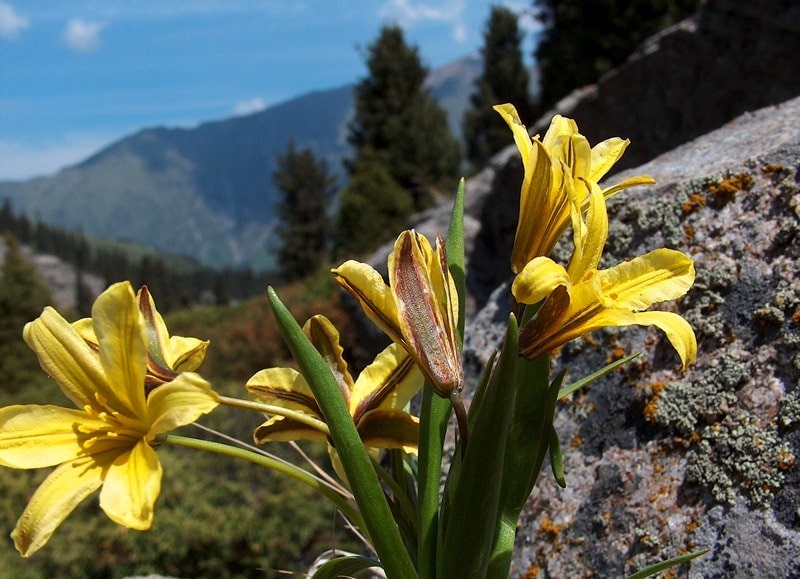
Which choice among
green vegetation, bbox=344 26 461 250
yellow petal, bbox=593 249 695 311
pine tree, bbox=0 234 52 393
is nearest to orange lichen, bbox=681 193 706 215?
yellow petal, bbox=593 249 695 311

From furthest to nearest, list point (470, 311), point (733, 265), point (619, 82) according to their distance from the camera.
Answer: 1. point (619, 82)
2. point (470, 311)
3. point (733, 265)

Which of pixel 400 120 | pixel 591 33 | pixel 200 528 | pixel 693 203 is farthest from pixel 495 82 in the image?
pixel 693 203

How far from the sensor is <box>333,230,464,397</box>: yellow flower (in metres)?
1.00

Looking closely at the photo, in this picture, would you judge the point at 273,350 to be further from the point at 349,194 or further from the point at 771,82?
the point at 349,194

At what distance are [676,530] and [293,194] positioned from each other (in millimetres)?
35788

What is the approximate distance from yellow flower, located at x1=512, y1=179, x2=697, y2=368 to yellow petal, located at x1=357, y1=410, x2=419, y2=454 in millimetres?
258

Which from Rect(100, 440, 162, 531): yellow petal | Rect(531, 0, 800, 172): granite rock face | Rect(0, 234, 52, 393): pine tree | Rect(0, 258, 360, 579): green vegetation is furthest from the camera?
Rect(0, 234, 52, 393): pine tree

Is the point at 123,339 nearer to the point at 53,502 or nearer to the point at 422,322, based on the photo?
the point at 53,502

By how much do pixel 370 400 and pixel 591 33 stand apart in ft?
63.2

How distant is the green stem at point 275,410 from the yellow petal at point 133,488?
0.12 metres

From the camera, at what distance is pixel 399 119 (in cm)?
2591

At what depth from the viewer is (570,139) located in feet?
3.71

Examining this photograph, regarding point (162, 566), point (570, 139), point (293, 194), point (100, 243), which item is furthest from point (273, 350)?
point (100, 243)

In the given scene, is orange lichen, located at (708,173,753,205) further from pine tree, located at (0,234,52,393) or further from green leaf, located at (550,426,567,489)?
pine tree, located at (0,234,52,393)
